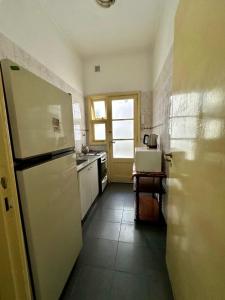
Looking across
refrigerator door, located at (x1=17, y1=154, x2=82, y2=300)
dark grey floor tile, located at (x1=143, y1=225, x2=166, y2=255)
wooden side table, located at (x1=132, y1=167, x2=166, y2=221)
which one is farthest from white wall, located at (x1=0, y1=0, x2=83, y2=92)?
dark grey floor tile, located at (x1=143, y1=225, x2=166, y2=255)

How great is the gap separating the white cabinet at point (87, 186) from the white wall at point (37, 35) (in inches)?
62.8

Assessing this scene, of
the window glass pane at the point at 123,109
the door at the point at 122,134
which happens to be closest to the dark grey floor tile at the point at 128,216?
the door at the point at 122,134

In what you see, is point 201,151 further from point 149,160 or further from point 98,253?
point 98,253

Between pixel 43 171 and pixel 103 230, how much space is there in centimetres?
142

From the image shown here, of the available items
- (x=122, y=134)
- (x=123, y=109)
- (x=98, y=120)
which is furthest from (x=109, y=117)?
(x=122, y=134)

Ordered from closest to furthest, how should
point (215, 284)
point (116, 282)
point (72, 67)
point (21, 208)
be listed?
point (215, 284) < point (21, 208) < point (116, 282) < point (72, 67)

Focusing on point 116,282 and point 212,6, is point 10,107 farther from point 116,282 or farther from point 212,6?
point 116,282

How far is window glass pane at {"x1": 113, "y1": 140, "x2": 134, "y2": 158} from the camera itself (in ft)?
11.6

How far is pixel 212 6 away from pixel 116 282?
1889 millimetres

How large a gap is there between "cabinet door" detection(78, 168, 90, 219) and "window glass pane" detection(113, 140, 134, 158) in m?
1.51

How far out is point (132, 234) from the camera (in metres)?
1.85

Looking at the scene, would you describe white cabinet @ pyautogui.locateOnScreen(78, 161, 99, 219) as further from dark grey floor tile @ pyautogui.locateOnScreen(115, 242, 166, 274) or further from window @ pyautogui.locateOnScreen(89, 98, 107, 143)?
window @ pyautogui.locateOnScreen(89, 98, 107, 143)

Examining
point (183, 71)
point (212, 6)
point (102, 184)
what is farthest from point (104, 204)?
point (212, 6)

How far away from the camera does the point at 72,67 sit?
284 cm
